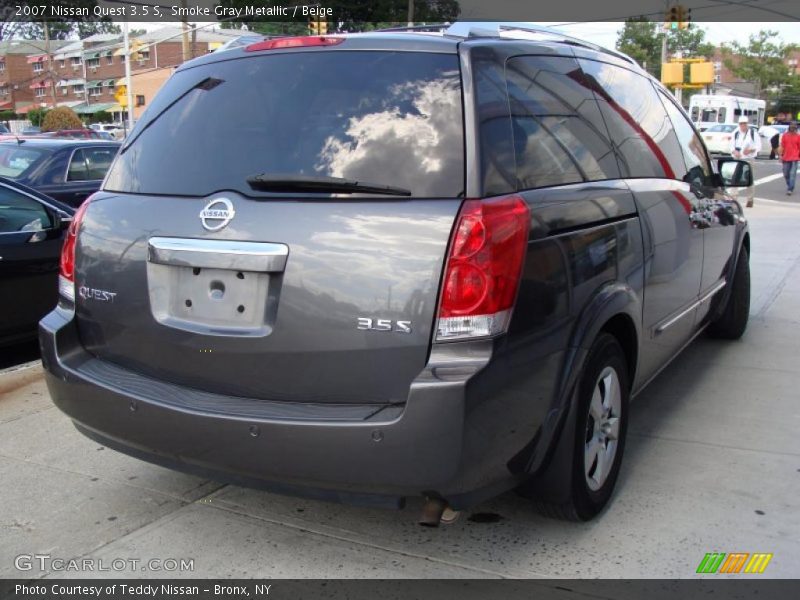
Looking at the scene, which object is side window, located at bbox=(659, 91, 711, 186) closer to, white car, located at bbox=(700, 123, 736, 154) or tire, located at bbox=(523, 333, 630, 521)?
tire, located at bbox=(523, 333, 630, 521)

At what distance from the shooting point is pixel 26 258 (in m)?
5.65

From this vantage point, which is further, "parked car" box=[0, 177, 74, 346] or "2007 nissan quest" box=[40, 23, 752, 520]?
"parked car" box=[0, 177, 74, 346]

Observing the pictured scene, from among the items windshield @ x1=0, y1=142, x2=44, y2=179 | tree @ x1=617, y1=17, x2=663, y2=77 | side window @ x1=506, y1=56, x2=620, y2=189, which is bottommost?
windshield @ x1=0, y1=142, x2=44, y2=179

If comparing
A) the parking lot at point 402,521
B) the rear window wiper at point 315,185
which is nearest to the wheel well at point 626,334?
the parking lot at point 402,521

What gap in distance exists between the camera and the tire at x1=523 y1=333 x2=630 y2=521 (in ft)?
9.85

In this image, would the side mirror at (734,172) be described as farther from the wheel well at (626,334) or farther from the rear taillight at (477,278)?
the rear taillight at (477,278)

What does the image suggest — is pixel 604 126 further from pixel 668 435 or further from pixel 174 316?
pixel 174 316

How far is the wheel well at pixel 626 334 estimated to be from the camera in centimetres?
327

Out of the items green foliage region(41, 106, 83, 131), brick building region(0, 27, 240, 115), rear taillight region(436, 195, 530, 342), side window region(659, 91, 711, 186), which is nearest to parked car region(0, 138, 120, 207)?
side window region(659, 91, 711, 186)

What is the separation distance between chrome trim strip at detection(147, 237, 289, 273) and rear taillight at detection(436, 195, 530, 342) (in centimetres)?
55

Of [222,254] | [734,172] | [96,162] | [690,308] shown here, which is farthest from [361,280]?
[96,162]

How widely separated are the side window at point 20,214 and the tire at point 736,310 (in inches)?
193
